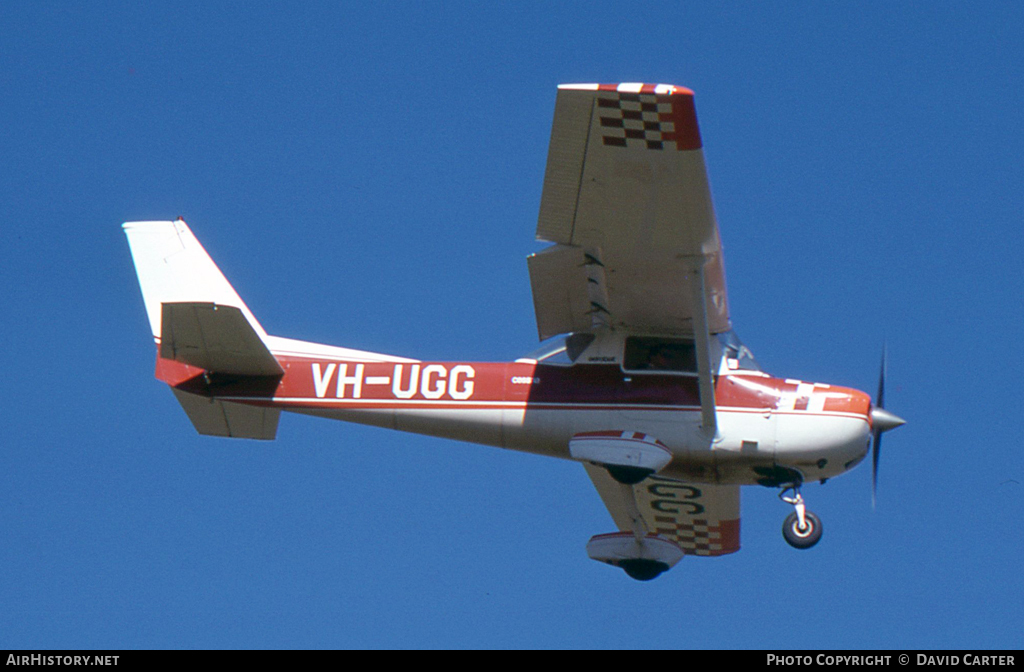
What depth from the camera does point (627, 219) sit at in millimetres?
13133

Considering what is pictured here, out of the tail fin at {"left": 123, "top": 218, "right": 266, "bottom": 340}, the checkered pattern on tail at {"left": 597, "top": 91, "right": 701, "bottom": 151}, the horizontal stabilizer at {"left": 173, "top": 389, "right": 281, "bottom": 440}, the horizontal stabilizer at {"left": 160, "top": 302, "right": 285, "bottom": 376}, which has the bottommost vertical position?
the horizontal stabilizer at {"left": 173, "top": 389, "right": 281, "bottom": 440}

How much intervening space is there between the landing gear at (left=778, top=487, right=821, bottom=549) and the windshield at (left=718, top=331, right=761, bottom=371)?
144 centimetres

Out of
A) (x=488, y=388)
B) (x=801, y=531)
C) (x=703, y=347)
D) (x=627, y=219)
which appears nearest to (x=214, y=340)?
(x=488, y=388)

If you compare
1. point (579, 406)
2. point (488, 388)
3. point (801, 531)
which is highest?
point (488, 388)

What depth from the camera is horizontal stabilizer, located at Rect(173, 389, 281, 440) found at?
15383 millimetres

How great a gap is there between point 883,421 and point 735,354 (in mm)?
1651

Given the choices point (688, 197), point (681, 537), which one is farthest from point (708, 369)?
point (681, 537)

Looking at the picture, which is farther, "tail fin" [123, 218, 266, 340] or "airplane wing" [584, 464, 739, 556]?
"airplane wing" [584, 464, 739, 556]

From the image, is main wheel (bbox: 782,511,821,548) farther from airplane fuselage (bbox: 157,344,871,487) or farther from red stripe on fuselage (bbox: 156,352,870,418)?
red stripe on fuselage (bbox: 156,352,870,418)

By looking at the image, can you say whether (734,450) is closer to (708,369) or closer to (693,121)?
(708,369)

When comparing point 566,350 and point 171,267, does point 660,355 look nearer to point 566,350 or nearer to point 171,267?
point 566,350

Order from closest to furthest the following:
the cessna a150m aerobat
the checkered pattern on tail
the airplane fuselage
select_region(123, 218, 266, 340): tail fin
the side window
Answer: the checkered pattern on tail, the cessna a150m aerobat, the airplane fuselage, the side window, select_region(123, 218, 266, 340): tail fin

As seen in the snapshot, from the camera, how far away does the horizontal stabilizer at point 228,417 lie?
15383 mm

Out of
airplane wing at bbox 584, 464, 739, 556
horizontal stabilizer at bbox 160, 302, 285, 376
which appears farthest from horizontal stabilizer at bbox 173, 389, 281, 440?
airplane wing at bbox 584, 464, 739, 556
